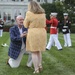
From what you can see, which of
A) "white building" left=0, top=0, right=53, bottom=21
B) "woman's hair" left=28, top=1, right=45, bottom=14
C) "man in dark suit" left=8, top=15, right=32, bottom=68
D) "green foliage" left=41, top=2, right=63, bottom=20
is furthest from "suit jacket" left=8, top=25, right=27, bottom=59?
"white building" left=0, top=0, right=53, bottom=21

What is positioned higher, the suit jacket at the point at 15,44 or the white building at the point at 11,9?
the suit jacket at the point at 15,44

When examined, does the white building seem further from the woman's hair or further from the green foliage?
the woman's hair

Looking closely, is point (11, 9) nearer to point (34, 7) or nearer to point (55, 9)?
point (55, 9)

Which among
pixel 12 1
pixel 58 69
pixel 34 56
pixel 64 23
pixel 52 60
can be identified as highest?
pixel 34 56

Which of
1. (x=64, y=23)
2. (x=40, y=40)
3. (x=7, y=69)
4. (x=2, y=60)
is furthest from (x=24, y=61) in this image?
(x=64, y=23)

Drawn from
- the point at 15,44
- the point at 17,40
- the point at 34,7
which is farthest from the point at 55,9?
the point at 34,7

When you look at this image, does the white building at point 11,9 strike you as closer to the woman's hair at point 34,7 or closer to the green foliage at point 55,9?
the green foliage at point 55,9

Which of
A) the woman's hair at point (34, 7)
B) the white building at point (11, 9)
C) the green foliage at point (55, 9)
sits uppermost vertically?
the woman's hair at point (34, 7)

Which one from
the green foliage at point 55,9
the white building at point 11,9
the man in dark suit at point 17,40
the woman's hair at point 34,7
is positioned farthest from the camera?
the white building at point 11,9

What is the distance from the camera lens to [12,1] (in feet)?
278

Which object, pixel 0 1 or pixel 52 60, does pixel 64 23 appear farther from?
pixel 0 1

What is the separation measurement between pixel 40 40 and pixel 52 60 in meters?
3.02

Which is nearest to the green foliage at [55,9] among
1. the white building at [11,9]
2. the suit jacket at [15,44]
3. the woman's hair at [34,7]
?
the white building at [11,9]

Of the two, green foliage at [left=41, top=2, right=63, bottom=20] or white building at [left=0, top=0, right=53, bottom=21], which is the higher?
green foliage at [left=41, top=2, right=63, bottom=20]
